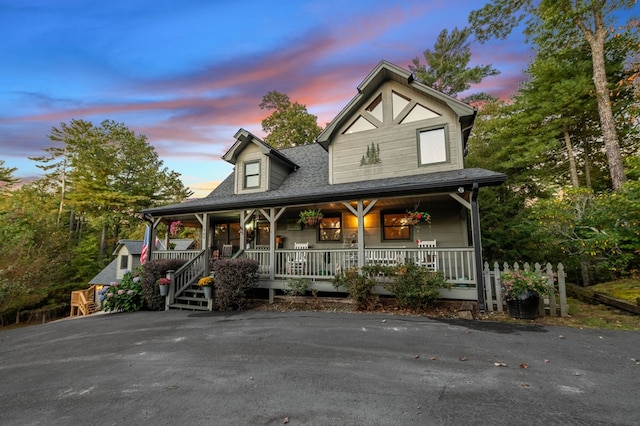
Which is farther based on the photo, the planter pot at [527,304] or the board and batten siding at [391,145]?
the board and batten siding at [391,145]

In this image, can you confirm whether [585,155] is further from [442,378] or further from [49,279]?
[49,279]

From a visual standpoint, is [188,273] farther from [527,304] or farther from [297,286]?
[527,304]

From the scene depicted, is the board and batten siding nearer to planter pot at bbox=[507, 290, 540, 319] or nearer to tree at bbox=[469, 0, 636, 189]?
planter pot at bbox=[507, 290, 540, 319]

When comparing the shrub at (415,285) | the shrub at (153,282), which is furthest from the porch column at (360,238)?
the shrub at (153,282)

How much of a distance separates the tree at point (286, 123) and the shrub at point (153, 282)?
17995 mm

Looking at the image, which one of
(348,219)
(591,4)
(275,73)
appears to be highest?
(591,4)

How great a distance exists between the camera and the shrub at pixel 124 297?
9.05 metres

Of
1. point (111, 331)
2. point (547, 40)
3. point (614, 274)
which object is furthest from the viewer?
point (547, 40)

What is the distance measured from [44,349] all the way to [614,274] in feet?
62.1

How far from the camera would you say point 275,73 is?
42.7 ft

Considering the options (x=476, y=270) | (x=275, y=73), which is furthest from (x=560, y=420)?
(x=275, y=73)

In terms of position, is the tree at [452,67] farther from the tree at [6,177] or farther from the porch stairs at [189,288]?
the tree at [6,177]

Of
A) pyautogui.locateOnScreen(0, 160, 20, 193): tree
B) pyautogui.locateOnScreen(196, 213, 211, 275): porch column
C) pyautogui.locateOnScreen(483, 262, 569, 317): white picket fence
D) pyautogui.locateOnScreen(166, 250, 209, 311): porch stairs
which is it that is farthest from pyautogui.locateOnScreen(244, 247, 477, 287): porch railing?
pyautogui.locateOnScreen(0, 160, 20, 193): tree

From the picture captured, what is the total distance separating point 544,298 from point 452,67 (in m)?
17.6
